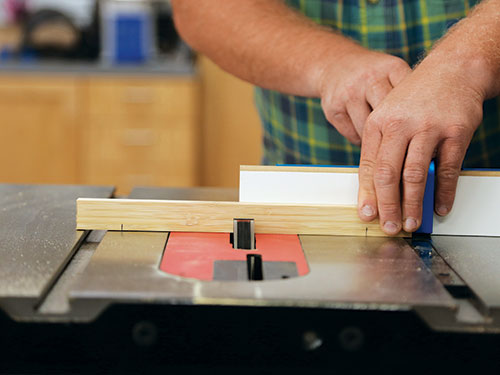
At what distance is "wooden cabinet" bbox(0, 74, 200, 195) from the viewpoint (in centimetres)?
272

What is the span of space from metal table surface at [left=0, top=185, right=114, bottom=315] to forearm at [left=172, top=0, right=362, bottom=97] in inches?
11.3

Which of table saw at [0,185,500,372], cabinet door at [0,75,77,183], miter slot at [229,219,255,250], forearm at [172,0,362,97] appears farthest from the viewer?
cabinet door at [0,75,77,183]

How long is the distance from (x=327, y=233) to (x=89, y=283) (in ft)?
0.98

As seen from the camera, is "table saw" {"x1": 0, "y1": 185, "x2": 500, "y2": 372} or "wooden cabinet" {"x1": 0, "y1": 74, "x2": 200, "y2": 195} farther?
"wooden cabinet" {"x1": 0, "y1": 74, "x2": 200, "y2": 195}

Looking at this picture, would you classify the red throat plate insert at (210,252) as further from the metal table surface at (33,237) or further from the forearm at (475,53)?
the forearm at (475,53)

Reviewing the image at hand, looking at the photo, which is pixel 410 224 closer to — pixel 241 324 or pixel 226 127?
pixel 241 324

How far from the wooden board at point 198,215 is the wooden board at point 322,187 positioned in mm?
20

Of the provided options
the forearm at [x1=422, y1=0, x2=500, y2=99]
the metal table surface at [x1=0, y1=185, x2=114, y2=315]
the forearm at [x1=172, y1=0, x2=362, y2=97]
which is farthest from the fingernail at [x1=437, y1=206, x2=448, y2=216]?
the metal table surface at [x1=0, y1=185, x2=114, y2=315]

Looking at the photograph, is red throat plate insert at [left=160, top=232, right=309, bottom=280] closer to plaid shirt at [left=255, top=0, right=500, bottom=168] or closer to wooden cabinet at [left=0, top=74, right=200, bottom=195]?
plaid shirt at [left=255, top=0, right=500, bottom=168]

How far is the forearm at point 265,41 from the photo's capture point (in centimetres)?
86

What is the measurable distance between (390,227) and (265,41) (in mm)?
385

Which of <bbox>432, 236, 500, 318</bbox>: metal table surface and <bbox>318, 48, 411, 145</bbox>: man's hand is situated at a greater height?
<bbox>318, 48, 411, 145</bbox>: man's hand

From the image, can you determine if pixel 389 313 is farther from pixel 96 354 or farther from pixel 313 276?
pixel 96 354

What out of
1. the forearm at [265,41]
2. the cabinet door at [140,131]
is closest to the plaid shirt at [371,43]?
the forearm at [265,41]
